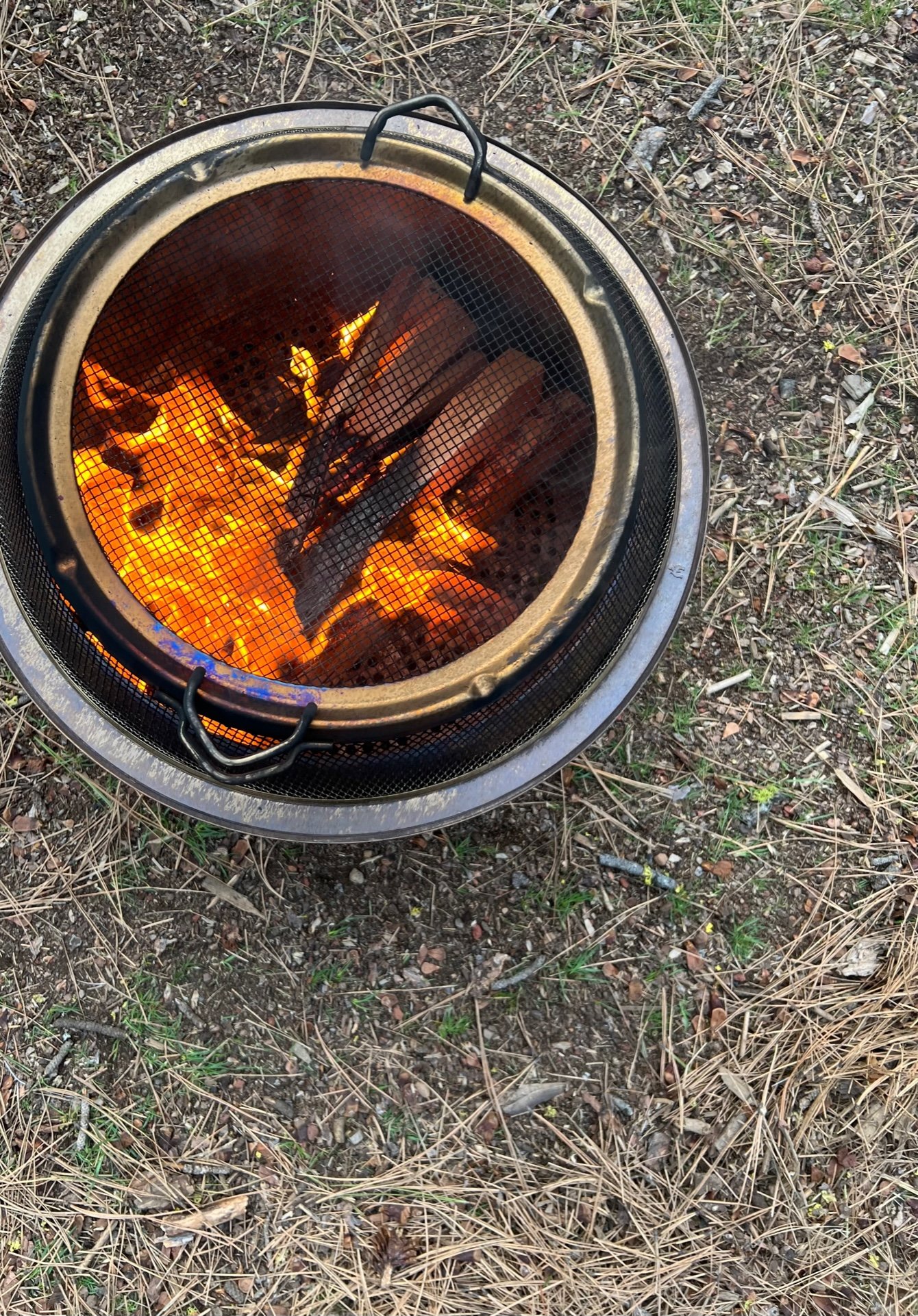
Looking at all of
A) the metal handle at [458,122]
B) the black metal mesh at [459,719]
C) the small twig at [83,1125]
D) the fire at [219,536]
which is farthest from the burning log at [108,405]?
the small twig at [83,1125]

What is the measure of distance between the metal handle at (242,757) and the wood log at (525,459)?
450 millimetres

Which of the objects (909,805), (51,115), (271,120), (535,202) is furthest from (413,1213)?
(51,115)

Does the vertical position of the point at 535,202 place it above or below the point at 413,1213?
above

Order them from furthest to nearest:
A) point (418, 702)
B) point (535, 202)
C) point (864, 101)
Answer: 1. point (864, 101)
2. point (535, 202)
3. point (418, 702)

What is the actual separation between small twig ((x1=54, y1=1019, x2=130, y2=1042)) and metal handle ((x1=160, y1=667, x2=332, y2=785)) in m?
0.94

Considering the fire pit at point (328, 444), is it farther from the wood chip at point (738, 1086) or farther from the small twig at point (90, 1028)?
the wood chip at point (738, 1086)

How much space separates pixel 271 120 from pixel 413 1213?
2.39 meters

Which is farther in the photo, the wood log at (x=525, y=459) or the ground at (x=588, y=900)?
the ground at (x=588, y=900)

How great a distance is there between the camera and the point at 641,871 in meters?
2.11

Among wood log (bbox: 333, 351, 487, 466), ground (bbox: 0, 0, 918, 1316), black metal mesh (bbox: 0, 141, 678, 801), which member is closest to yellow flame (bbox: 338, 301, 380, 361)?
wood log (bbox: 333, 351, 487, 466)

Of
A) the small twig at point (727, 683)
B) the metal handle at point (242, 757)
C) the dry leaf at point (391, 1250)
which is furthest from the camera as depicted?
the small twig at point (727, 683)

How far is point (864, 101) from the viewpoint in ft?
7.64

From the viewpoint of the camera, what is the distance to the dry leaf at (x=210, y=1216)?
1.97m

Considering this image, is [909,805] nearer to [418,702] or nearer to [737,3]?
[418,702]
